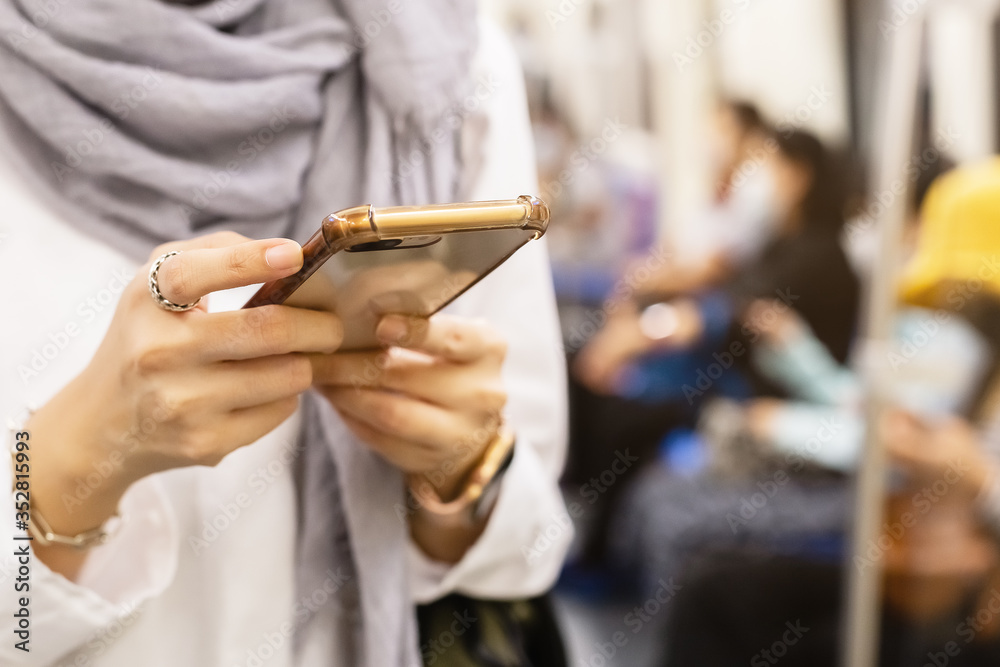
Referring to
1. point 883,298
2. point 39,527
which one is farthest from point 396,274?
point 883,298

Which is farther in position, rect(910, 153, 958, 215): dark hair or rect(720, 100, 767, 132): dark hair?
rect(720, 100, 767, 132): dark hair

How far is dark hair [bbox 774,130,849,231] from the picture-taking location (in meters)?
1.52

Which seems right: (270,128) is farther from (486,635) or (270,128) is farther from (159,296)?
(486,635)

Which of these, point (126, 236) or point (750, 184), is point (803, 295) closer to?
point (750, 184)

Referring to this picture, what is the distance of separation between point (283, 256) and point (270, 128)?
232mm

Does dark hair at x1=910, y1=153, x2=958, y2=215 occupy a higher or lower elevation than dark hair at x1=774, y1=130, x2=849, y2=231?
higher

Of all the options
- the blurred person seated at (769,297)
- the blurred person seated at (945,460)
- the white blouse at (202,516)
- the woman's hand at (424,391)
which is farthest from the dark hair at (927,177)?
the woman's hand at (424,391)

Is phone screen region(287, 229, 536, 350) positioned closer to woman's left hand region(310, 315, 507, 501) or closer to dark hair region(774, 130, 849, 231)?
woman's left hand region(310, 315, 507, 501)

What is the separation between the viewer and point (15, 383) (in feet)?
1.44

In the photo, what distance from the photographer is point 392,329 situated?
393mm

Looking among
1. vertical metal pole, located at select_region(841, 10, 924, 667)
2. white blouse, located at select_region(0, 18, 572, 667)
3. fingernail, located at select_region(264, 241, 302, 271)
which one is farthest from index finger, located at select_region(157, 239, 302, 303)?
vertical metal pole, located at select_region(841, 10, 924, 667)

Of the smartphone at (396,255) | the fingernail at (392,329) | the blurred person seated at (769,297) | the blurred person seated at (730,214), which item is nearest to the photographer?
the smartphone at (396,255)

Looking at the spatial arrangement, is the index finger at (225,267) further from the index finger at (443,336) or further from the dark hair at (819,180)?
the dark hair at (819,180)

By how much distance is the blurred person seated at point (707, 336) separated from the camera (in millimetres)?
1506
